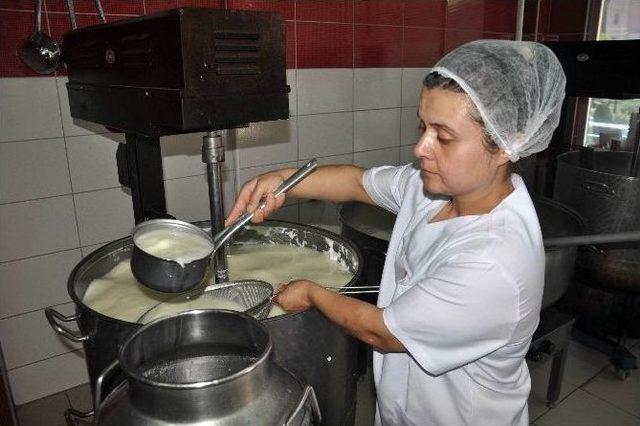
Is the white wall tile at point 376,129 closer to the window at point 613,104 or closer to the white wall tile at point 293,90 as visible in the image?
the white wall tile at point 293,90

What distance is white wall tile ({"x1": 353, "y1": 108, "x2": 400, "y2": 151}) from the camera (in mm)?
2812

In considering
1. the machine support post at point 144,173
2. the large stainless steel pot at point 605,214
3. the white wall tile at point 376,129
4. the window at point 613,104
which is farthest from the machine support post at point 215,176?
the window at point 613,104

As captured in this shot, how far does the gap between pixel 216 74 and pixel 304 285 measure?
0.49 m

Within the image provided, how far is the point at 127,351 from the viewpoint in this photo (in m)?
0.78

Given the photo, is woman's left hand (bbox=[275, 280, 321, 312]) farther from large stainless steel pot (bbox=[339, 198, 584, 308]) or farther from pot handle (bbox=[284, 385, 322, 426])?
large stainless steel pot (bbox=[339, 198, 584, 308])

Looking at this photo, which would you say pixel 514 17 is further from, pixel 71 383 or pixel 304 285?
pixel 71 383

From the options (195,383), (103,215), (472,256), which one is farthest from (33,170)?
(472,256)

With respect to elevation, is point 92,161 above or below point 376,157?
above

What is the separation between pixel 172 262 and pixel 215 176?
9.2 inches

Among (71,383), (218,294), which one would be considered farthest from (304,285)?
(71,383)

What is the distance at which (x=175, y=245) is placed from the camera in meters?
1.18

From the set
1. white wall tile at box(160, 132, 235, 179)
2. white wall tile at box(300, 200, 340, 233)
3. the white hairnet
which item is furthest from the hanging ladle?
white wall tile at box(300, 200, 340, 233)

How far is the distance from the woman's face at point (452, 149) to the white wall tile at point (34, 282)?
1735 mm

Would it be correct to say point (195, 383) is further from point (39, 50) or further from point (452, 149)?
point (39, 50)
